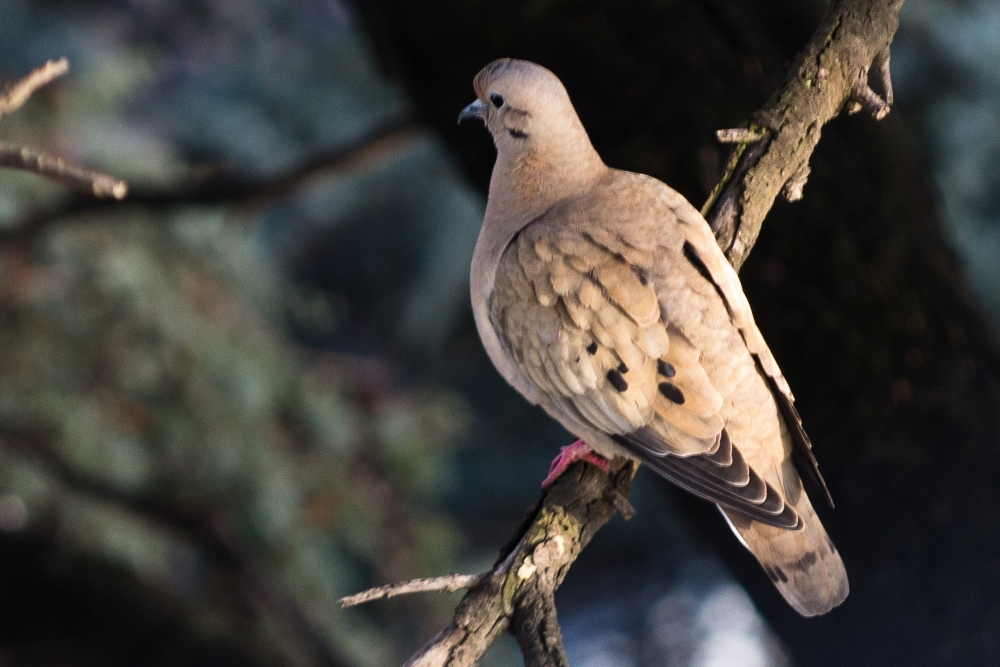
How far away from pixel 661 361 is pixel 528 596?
33 cm

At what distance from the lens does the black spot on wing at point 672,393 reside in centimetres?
107

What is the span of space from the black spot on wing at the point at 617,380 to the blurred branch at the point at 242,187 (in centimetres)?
133

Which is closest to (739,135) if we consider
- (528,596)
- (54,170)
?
(528,596)

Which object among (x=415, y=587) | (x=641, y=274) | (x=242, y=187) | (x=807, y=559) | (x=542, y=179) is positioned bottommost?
(x=807, y=559)

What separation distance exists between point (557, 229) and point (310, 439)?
1499 millimetres

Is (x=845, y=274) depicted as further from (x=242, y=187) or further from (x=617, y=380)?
(x=242, y=187)

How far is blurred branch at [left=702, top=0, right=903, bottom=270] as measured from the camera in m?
1.20

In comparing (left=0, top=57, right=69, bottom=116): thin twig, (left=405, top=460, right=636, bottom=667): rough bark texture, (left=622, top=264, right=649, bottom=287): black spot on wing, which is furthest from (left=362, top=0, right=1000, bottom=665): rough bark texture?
(left=0, top=57, right=69, bottom=116): thin twig

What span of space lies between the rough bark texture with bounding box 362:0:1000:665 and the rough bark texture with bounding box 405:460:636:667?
2.39ft

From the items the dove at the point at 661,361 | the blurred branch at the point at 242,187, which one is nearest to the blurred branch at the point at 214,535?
the blurred branch at the point at 242,187

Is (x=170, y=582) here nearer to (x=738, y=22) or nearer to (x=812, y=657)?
(x=812, y=657)

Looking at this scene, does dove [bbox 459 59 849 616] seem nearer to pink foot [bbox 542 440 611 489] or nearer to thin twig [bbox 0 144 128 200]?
pink foot [bbox 542 440 611 489]

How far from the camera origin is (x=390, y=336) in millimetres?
2773

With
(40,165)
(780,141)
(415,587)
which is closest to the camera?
(40,165)
